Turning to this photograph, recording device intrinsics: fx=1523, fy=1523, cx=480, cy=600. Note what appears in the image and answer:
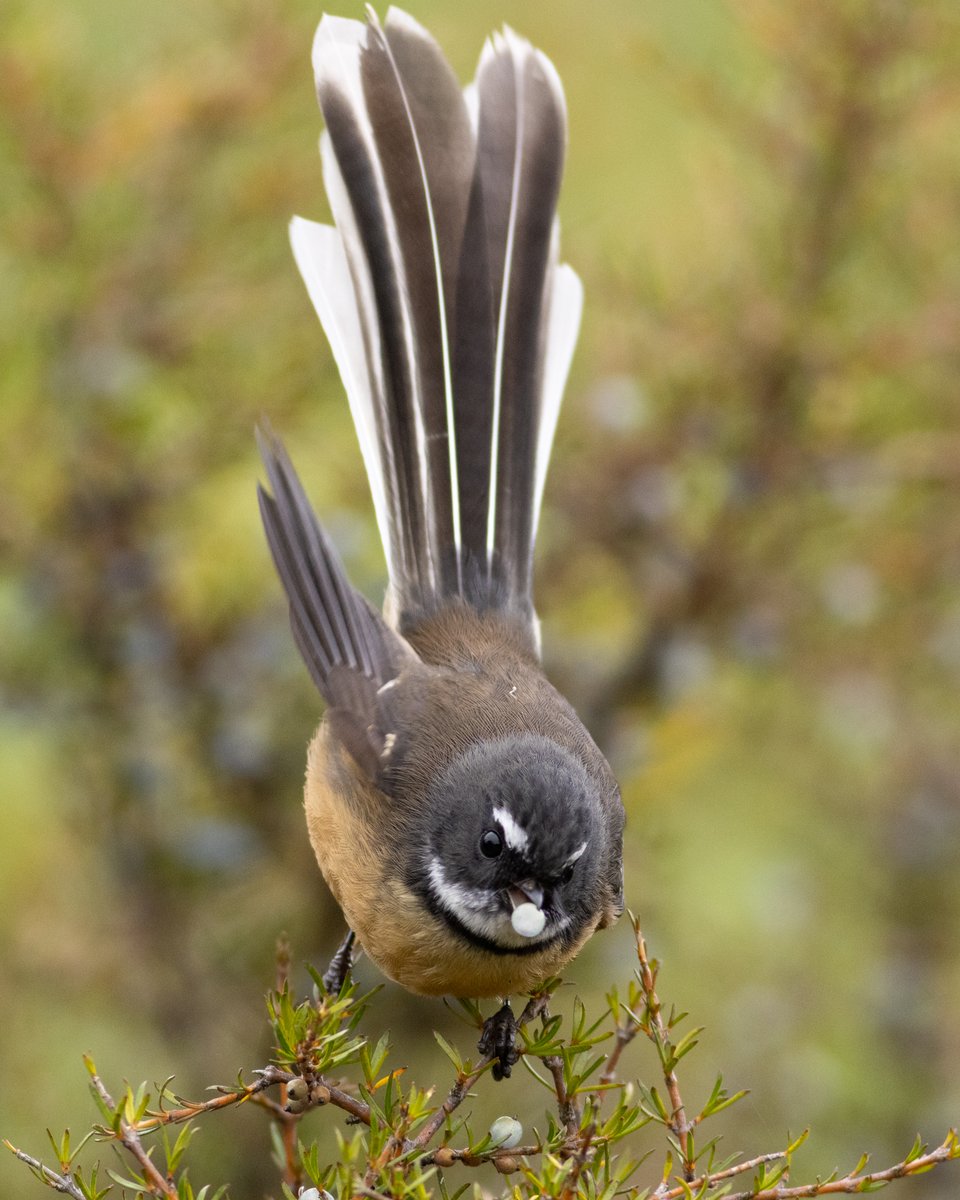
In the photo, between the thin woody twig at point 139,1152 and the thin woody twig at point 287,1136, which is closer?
the thin woody twig at point 139,1152

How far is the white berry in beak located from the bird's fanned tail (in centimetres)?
82

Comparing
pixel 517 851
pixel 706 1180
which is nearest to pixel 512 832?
pixel 517 851

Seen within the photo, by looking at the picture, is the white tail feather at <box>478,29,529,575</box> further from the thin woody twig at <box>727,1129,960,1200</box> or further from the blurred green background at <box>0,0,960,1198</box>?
the thin woody twig at <box>727,1129,960,1200</box>

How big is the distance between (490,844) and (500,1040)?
0.32 m

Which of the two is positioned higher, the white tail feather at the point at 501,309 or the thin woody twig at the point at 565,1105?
the white tail feather at the point at 501,309

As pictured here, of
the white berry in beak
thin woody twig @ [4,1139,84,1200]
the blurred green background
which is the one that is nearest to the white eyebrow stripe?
the white berry in beak

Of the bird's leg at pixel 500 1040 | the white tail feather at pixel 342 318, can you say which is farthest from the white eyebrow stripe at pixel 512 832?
the white tail feather at pixel 342 318

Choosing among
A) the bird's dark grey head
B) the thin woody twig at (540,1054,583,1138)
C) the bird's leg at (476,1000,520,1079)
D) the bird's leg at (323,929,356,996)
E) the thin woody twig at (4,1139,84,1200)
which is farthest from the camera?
the bird's leg at (323,929,356,996)

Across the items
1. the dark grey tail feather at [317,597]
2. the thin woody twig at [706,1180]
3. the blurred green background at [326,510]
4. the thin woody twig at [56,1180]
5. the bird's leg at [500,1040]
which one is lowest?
the thin woody twig at [706,1180]

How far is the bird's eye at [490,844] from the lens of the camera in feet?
8.30

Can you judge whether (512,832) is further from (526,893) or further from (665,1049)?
(665,1049)

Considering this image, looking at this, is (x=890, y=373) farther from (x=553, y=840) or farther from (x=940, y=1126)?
(x=940, y=1126)

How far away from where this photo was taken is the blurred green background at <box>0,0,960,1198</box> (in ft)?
9.97

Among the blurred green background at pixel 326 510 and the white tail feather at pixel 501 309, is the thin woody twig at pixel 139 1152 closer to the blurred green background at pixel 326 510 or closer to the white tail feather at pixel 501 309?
the blurred green background at pixel 326 510
